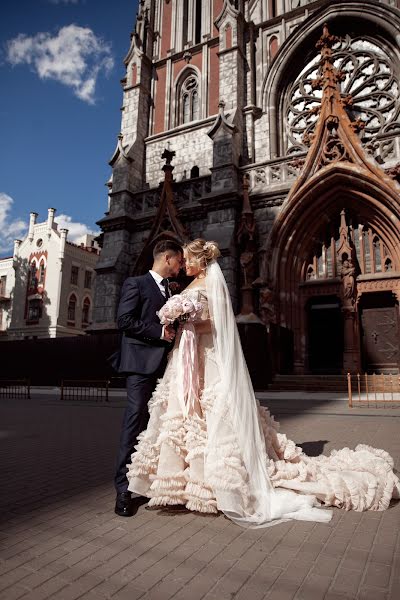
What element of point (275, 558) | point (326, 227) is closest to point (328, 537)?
point (275, 558)

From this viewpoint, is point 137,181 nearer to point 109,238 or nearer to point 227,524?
point 109,238

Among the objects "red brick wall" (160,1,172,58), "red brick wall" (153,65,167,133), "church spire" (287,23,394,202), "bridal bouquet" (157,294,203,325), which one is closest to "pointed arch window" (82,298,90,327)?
"red brick wall" (153,65,167,133)

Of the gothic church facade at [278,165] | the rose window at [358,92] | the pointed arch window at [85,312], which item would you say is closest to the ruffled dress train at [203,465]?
the gothic church facade at [278,165]

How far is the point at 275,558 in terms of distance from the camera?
7.30 ft

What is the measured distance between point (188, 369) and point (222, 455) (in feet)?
2.31

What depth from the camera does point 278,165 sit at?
15055 mm

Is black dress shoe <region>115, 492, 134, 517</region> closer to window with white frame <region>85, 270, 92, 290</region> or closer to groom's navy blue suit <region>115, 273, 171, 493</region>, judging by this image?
groom's navy blue suit <region>115, 273, 171, 493</region>

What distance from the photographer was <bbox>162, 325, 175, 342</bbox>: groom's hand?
318 cm

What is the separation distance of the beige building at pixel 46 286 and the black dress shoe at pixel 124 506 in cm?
3581

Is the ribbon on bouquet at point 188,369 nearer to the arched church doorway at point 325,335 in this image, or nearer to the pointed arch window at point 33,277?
the arched church doorway at point 325,335

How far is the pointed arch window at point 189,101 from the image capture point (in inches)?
773

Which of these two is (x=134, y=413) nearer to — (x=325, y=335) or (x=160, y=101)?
(x=325, y=335)

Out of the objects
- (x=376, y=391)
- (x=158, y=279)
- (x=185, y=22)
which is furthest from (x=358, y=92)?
(x=158, y=279)

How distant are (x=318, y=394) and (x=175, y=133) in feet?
45.7
